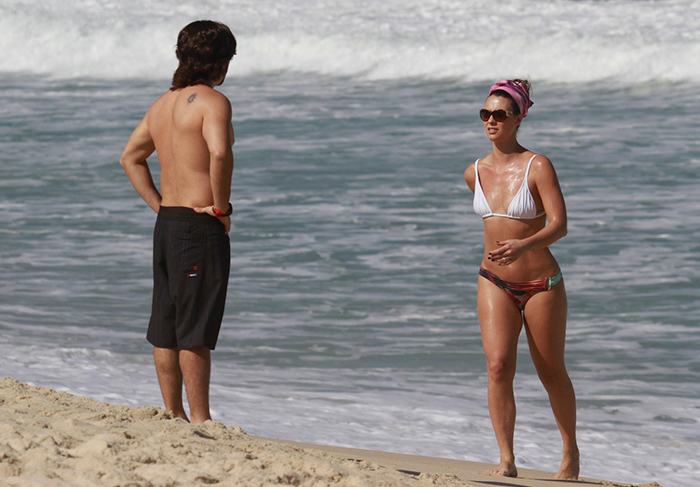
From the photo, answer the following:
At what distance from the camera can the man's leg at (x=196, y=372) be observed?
14.6ft

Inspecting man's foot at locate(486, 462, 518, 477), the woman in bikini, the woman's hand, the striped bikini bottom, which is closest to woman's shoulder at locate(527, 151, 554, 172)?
the woman in bikini

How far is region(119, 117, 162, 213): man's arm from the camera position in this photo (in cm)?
470

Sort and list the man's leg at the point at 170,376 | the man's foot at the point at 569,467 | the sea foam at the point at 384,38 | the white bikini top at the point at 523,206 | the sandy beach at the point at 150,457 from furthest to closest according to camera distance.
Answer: the sea foam at the point at 384,38
the man's foot at the point at 569,467
the white bikini top at the point at 523,206
the man's leg at the point at 170,376
the sandy beach at the point at 150,457

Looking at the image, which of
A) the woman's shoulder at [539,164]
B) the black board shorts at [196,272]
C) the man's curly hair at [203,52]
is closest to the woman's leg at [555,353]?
the woman's shoulder at [539,164]

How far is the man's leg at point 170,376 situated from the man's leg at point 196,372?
81 millimetres

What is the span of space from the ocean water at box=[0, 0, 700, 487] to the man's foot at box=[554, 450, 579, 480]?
79 cm

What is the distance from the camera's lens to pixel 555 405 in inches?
193

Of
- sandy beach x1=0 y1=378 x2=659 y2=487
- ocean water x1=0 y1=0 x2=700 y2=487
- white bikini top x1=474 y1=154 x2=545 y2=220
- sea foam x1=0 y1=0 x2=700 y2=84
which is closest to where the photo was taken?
sandy beach x1=0 y1=378 x2=659 y2=487

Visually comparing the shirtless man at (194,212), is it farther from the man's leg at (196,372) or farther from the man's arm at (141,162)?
the man's arm at (141,162)

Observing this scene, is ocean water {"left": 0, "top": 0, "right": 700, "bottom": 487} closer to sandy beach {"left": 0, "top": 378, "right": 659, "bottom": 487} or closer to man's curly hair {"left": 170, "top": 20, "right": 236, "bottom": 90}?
sandy beach {"left": 0, "top": 378, "right": 659, "bottom": 487}

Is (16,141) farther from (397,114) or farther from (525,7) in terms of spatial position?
(525,7)

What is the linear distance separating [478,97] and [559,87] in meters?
2.34

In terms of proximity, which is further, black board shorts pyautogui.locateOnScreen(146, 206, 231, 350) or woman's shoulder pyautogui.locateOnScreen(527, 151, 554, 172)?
woman's shoulder pyautogui.locateOnScreen(527, 151, 554, 172)

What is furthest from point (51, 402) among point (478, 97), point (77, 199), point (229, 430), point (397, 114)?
point (478, 97)
